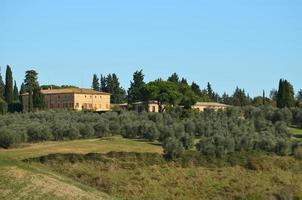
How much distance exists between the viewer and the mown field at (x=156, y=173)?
1585 inches

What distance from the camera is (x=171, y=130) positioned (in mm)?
58344

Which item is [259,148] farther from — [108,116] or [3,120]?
[3,120]

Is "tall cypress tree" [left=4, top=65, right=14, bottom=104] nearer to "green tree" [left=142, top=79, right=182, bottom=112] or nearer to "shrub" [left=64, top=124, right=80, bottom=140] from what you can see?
"green tree" [left=142, top=79, right=182, bottom=112]

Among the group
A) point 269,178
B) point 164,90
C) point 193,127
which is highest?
point 164,90

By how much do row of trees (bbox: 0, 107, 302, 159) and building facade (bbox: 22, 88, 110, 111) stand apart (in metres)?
44.8

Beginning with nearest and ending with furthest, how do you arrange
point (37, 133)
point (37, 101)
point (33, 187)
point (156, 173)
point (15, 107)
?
point (33, 187) → point (156, 173) → point (37, 133) → point (37, 101) → point (15, 107)

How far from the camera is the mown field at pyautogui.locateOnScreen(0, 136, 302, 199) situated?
1585 inches

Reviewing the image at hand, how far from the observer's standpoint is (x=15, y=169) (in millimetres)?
27891

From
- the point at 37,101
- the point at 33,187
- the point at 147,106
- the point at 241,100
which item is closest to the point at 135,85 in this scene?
the point at 147,106

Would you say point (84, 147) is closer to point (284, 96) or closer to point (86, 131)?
point (86, 131)

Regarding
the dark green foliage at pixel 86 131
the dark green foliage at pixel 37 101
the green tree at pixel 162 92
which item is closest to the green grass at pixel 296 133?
the dark green foliage at pixel 86 131

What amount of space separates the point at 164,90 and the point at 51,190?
2819 inches

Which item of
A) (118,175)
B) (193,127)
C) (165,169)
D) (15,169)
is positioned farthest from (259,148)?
(15,169)

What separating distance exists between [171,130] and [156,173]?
1454 cm
